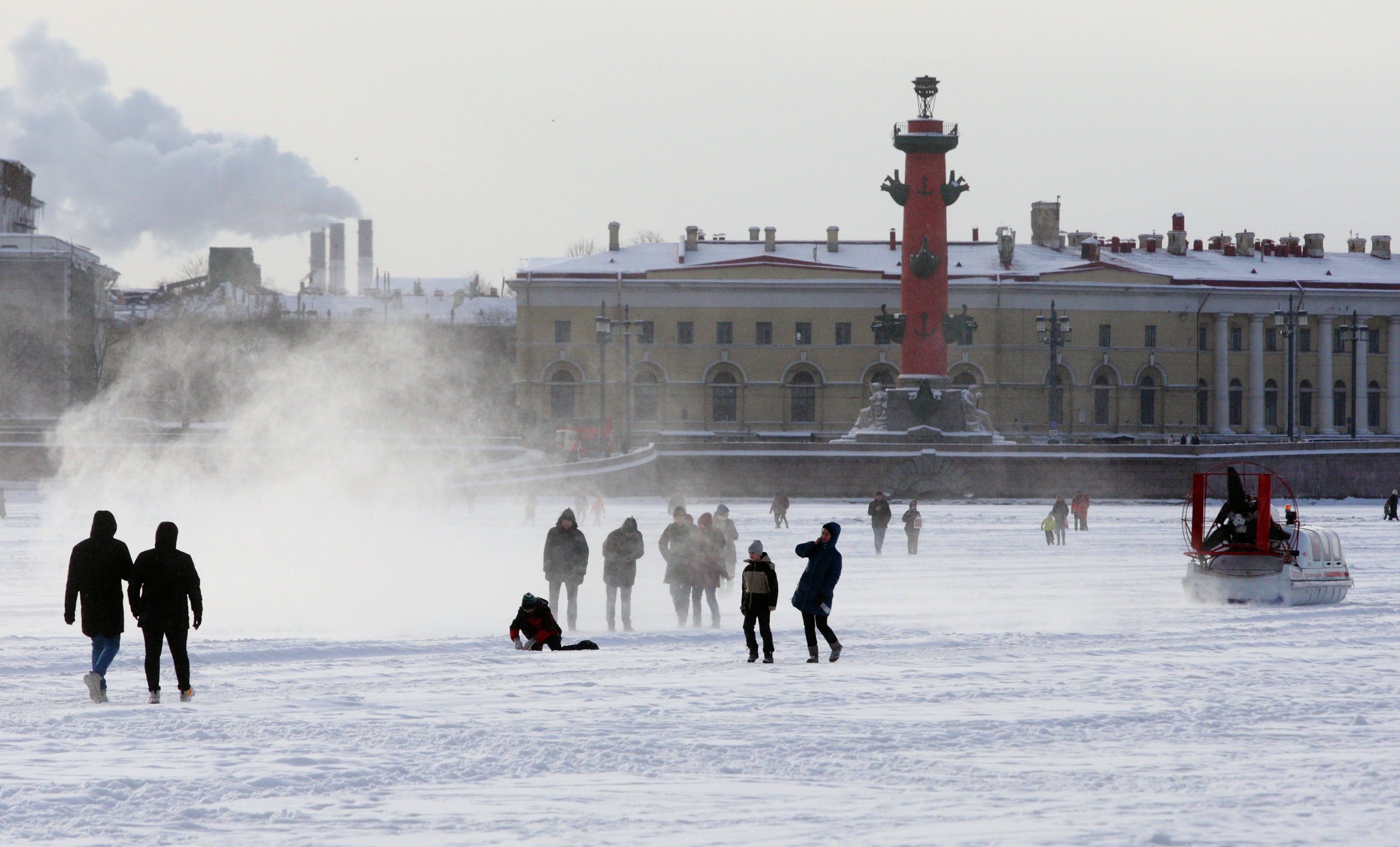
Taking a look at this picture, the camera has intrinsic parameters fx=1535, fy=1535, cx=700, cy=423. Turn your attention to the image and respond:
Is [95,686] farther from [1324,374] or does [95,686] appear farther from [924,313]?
[1324,374]

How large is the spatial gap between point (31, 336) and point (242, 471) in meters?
22.1

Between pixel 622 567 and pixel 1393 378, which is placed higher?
pixel 1393 378

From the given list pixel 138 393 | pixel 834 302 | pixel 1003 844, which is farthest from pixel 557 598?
pixel 138 393

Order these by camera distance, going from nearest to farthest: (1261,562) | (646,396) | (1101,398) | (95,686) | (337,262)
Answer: (95,686) → (1261,562) → (646,396) → (1101,398) → (337,262)

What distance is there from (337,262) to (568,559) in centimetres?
9468

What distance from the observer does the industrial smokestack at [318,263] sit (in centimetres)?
10719

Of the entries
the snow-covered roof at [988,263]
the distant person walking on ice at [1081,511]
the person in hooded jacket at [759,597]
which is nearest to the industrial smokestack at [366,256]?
the snow-covered roof at [988,263]

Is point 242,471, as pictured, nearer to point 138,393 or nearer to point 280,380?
point 138,393

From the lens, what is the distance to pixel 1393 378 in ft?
232

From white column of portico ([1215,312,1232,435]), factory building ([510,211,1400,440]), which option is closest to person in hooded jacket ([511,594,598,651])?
factory building ([510,211,1400,440])

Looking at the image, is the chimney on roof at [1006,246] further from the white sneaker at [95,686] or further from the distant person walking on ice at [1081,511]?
the white sneaker at [95,686]

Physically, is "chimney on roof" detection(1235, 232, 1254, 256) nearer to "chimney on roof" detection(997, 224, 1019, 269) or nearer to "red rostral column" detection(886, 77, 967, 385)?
"chimney on roof" detection(997, 224, 1019, 269)

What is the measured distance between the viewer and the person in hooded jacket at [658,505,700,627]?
1496cm

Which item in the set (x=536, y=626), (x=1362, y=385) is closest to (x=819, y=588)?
(x=536, y=626)
